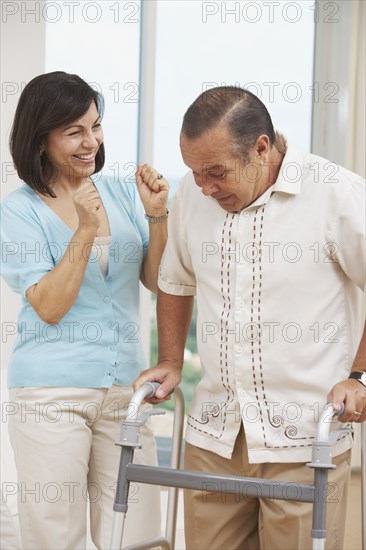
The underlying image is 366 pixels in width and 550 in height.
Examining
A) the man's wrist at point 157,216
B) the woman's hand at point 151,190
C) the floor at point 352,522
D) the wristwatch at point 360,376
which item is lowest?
the floor at point 352,522

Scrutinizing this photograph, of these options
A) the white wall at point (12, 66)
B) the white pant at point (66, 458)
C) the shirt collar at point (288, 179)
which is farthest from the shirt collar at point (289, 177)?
the white wall at point (12, 66)

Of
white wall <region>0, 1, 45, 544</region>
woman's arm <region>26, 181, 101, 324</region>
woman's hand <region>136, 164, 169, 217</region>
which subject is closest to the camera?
woman's arm <region>26, 181, 101, 324</region>

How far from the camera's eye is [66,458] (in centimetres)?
211

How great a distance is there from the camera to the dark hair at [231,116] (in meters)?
1.80

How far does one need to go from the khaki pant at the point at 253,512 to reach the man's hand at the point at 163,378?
6.3 inches

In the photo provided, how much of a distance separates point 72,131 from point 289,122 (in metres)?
2.26

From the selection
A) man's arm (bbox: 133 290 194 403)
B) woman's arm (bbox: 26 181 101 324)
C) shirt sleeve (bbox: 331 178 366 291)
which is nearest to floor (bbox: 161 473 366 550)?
man's arm (bbox: 133 290 194 403)

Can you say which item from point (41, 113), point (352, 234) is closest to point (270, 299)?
point (352, 234)

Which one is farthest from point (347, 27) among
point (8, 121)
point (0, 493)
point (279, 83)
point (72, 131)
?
point (0, 493)

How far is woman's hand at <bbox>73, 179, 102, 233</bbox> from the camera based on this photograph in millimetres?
2064

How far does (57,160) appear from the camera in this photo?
7.16 feet

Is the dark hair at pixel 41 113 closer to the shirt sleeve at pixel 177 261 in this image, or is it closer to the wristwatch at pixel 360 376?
the shirt sleeve at pixel 177 261

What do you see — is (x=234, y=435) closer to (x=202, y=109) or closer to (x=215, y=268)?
(x=215, y=268)

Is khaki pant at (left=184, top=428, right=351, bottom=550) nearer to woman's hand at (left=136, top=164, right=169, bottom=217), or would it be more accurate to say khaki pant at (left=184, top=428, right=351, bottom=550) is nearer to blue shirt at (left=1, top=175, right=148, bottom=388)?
blue shirt at (left=1, top=175, right=148, bottom=388)
